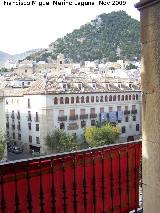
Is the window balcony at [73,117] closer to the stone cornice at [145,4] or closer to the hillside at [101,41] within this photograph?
the stone cornice at [145,4]

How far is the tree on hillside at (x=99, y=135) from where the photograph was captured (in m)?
47.9

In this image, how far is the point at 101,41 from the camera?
171625 mm

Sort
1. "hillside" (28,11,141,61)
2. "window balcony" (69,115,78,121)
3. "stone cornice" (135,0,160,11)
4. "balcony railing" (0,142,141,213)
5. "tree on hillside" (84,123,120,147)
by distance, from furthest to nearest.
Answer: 1. "hillside" (28,11,141,61)
2. "window balcony" (69,115,78,121)
3. "tree on hillside" (84,123,120,147)
4. "balcony railing" (0,142,141,213)
5. "stone cornice" (135,0,160,11)

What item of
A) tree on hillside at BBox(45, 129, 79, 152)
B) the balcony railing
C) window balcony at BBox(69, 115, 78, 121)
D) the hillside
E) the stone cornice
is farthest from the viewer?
the hillside

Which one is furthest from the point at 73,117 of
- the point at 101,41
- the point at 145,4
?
the point at 101,41

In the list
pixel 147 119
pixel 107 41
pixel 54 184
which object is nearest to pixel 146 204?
pixel 147 119

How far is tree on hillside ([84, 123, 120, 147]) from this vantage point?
4791 cm

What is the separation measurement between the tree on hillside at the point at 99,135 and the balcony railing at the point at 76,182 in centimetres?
4170

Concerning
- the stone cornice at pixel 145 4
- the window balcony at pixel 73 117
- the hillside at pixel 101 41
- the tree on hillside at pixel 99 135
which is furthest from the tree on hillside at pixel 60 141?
the hillside at pixel 101 41

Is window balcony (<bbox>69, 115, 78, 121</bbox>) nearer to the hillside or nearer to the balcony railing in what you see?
the balcony railing

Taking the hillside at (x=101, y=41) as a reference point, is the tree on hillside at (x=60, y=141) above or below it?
below

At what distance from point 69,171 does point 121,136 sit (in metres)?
51.5

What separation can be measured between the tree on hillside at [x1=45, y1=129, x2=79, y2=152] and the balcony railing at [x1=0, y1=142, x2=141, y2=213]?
39.8 m

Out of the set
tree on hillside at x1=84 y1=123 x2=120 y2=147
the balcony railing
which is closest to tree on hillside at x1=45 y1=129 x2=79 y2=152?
tree on hillside at x1=84 y1=123 x2=120 y2=147
